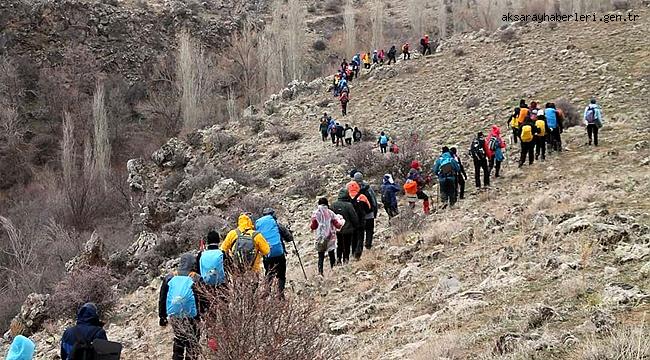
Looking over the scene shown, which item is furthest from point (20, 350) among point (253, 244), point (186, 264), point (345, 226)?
point (345, 226)

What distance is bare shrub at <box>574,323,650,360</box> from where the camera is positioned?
3.83 meters

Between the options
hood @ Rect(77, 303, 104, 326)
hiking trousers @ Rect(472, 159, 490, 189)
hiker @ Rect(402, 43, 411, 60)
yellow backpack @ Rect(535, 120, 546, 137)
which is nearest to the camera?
hood @ Rect(77, 303, 104, 326)

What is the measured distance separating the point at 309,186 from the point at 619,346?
16.5 m

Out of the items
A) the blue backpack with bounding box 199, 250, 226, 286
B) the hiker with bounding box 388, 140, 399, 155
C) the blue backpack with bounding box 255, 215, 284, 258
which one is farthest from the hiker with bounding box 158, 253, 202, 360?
the hiker with bounding box 388, 140, 399, 155

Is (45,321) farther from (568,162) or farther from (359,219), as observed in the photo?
(568,162)

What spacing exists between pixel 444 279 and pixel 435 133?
1601 centimetres

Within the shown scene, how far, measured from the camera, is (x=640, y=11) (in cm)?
3019

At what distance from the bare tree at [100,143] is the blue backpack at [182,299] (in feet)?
107

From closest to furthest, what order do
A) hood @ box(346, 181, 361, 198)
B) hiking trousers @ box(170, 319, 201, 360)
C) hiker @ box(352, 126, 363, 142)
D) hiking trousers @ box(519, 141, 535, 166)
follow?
hiking trousers @ box(170, 319, 201, 360), hood @ box(346, 181, 361, 198), hiking trousers @ box(519, 141, 535, 166), hiker @ box(352, 126, 363, 142)

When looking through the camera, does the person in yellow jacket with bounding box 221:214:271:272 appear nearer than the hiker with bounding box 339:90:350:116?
Yes

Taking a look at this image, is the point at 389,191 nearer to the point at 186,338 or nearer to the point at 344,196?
the point at 344,196

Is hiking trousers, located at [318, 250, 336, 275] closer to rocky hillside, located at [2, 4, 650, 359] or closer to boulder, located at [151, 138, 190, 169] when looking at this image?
rocky hillside, located at [2, 4, 650, 359]

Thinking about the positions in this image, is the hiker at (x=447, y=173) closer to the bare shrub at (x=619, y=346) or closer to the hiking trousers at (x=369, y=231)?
the hiking trousers at (x=369, y=231)

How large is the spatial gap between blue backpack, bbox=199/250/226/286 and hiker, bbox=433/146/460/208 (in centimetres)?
757
